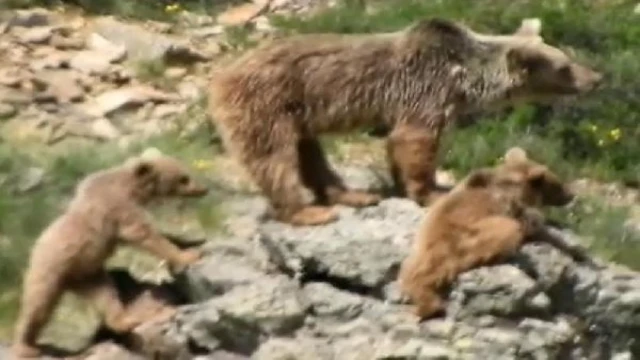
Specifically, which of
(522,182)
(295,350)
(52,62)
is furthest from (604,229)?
(52,62)

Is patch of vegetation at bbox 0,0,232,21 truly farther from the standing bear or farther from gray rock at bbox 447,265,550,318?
gray rock at bbox 447,265,550,318

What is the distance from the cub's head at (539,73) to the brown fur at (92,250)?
7.03ft

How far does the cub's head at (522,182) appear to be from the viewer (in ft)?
23.9

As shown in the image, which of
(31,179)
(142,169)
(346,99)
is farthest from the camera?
(31,179)

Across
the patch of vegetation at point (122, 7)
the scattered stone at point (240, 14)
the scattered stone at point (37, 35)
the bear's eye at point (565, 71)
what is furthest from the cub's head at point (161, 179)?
the scattered stone at point (240, 14)

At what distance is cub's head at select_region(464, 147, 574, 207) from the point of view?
7273 mm

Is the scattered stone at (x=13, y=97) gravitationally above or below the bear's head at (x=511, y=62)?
below

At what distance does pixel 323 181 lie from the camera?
801cm

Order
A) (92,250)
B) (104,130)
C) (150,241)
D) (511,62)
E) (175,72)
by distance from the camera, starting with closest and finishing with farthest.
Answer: (92,250)
(150,241)
(511,62)
(104,130)
(175,72)

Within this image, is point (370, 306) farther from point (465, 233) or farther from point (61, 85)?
point (61, 85)

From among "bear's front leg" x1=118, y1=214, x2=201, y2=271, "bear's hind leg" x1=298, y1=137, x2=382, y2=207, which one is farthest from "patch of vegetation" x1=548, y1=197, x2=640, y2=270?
"bear's front leg" x1=118, y1=214, x2=201, y2=271

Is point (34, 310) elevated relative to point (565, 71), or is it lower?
lower

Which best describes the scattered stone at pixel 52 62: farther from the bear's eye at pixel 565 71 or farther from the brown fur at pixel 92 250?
the bear's eye at pixel 565 71

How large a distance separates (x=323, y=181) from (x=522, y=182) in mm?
1144
